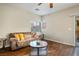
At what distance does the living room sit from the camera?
192 centimetres

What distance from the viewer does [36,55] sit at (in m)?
1.91

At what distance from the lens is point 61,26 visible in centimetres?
209

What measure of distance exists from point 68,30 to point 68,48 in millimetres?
345

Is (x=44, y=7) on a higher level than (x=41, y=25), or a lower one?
higher

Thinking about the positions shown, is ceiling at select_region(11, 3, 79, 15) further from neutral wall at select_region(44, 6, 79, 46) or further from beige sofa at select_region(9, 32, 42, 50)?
beige sofa at select_region(9, 32, 42, 50)

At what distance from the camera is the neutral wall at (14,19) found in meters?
1.91

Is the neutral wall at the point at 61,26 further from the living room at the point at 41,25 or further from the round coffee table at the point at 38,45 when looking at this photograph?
the round coffee table at the point at 38,45

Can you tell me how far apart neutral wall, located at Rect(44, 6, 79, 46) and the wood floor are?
0.33 feet

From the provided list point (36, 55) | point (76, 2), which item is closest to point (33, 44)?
point (36, 55)

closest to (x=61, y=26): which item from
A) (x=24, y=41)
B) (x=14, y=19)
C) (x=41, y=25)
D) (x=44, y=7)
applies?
(x=41, y=25)

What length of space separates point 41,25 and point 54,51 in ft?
1.81

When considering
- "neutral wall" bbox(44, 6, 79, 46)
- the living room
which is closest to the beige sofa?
the living room

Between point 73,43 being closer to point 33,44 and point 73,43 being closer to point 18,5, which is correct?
point 33,44

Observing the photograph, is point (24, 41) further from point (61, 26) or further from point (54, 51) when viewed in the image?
point (61, 26)
